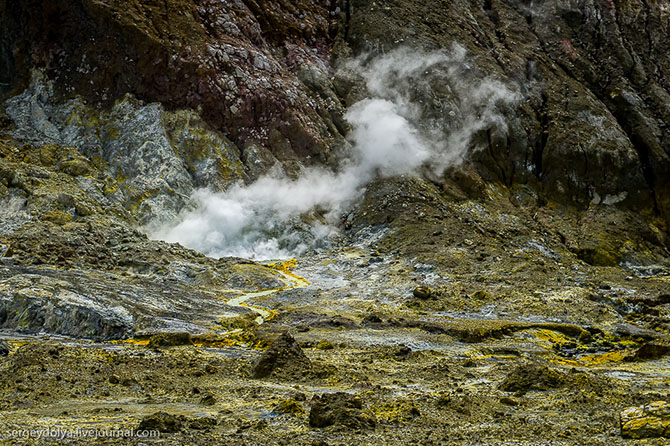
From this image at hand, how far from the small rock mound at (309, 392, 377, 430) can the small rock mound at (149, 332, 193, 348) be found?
1085cm

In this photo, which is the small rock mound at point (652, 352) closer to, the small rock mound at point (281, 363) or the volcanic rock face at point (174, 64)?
the small rock mound at point (281, 363)

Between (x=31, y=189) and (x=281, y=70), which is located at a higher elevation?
(x=281, y=70)

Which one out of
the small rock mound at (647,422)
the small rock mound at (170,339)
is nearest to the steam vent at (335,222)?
the small rock mound at (647,422)

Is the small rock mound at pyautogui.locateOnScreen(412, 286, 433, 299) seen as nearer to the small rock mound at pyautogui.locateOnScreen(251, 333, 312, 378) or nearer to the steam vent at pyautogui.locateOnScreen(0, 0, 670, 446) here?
the steam vent at pyautogui.locateOnScreen(0, 0, 670, 446)

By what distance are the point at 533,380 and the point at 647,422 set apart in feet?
15.8

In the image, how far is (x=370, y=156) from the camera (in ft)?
175

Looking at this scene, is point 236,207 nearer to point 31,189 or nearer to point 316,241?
point 316,241

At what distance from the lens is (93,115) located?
167 ft

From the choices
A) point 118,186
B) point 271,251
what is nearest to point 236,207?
point 271,251

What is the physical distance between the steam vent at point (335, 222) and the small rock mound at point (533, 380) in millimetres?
53

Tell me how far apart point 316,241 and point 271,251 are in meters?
3.33

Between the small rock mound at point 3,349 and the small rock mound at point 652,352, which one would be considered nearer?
the small rock mound at point 3,349

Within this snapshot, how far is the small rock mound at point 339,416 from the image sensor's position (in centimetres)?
1067

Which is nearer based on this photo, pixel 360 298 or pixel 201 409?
pixel 201 409
